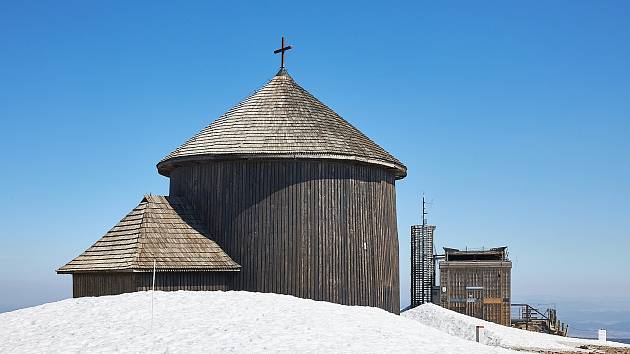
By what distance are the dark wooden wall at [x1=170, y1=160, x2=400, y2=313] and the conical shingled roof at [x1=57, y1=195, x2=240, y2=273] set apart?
672 millimetres

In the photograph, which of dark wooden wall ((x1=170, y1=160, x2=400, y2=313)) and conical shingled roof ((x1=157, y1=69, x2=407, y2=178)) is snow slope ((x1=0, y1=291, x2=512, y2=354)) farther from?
conical shingled roof ((x1=157, y1=69, x2=407, y2=178))

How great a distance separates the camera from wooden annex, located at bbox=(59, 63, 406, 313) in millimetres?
29156

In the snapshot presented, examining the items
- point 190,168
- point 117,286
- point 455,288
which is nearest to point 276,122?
point 190,168

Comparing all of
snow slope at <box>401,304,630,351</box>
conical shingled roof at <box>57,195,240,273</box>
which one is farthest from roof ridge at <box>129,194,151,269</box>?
snow slope at <box>401,304,630,351</box>

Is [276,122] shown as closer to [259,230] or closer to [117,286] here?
[259,230]

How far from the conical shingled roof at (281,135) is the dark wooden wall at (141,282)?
4291 millimetres

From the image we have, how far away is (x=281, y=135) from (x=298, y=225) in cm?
332

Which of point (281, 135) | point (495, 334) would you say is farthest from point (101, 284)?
point (495, 334)

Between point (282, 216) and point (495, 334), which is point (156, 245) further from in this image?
point (495, 334)

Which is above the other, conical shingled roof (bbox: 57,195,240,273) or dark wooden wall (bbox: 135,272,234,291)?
conical shingled roof (bbox: 57,195,240,273)

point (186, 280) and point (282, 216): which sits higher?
point (282, 216)

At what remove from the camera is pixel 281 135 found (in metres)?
30.1

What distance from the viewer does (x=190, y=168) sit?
31.3 metres

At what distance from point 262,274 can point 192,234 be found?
288 centimetres
